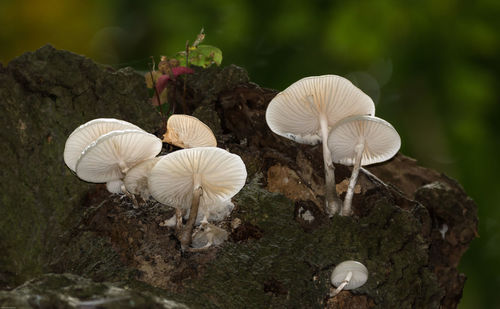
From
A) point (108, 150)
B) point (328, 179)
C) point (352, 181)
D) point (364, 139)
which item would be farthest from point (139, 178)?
point (364, 139)

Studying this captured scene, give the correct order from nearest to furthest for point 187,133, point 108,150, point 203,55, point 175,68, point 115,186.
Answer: point 108,150 < point 115,186 < point 187,133 < point 175,68 < point 203,55

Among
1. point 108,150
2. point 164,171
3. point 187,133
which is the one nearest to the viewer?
point 164,171

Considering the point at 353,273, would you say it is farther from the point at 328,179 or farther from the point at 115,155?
the point at 115,155

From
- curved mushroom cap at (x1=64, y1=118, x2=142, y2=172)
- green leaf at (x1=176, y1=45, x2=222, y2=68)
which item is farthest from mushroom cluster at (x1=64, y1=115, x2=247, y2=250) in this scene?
green leaf at (x1=176, y1=45, x2=222, y2=68)

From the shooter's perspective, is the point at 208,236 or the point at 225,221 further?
the point at 225,221

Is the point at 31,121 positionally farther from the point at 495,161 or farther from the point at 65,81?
the point at 495,161

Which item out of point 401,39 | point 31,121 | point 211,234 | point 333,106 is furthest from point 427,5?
point 31,121

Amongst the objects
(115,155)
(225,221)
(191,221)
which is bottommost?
(225,221)
